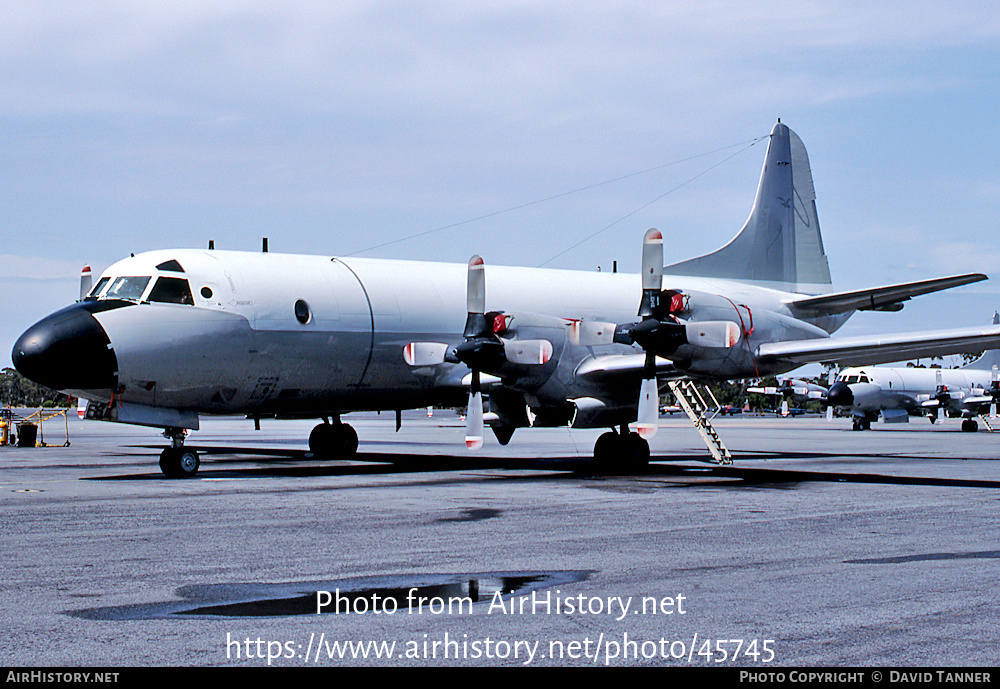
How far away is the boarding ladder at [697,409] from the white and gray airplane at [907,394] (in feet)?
111

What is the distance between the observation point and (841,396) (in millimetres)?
53562

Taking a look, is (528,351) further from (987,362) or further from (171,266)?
(987,362)

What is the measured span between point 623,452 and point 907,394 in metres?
41.1

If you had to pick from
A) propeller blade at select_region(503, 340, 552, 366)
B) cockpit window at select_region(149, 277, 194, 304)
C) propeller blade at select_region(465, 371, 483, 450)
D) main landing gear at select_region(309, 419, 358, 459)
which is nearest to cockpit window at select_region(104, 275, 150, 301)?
cockpit window at select_region(149, 277, 194, 304)

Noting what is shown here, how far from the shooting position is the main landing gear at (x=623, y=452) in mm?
20719

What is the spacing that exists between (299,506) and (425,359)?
6.94m

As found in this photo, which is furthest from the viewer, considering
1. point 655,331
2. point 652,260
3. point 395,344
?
point 395,344

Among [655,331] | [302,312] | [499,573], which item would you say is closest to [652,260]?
[655,331]

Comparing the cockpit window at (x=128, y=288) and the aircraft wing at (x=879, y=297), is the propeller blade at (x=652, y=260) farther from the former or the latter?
the cockpit window at (x=128, y=288)

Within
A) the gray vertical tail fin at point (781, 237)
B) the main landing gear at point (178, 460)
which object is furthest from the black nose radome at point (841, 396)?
the main landing gear at point (178, 460)

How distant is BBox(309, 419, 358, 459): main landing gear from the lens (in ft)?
81.9

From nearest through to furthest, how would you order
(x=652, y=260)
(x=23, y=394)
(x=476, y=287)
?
1. (x=652, y=260)
2. (x=476, y=287)
3. (x=23, y=394)

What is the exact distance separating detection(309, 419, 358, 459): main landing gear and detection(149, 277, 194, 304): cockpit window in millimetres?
6813
